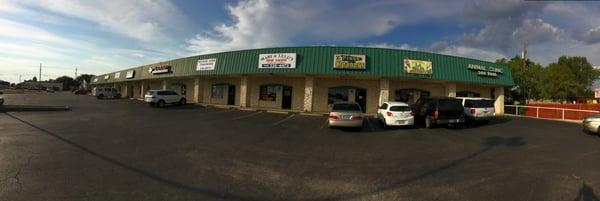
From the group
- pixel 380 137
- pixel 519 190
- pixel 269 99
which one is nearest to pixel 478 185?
pixel 519 190

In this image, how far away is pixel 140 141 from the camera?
34.4ft

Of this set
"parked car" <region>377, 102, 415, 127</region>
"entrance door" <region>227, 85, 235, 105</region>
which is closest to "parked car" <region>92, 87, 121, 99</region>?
"entrance door" <region>227, 85, 235, 105</region>

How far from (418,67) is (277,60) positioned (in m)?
10.6

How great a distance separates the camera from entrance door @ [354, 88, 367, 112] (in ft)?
84.3

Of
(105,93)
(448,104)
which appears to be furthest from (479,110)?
(105,93)

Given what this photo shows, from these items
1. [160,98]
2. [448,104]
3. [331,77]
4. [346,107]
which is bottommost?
[346,107]

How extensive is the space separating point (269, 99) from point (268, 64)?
4.61 m

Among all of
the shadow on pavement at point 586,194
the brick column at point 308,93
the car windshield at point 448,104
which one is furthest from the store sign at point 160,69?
the shadow on pavement at point 586,194

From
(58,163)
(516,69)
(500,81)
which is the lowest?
(58,163)

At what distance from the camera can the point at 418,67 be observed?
22.9 metres

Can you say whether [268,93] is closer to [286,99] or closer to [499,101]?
[286,99]

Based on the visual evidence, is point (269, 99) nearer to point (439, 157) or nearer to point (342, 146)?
point (342, 146)

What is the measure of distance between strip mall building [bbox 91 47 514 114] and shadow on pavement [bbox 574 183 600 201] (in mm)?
16569

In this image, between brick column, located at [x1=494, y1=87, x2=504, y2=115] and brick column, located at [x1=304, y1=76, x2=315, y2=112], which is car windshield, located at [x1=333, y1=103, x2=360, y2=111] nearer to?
brick column, located at [x1=304, y1=76, x2=315, y2=112]
